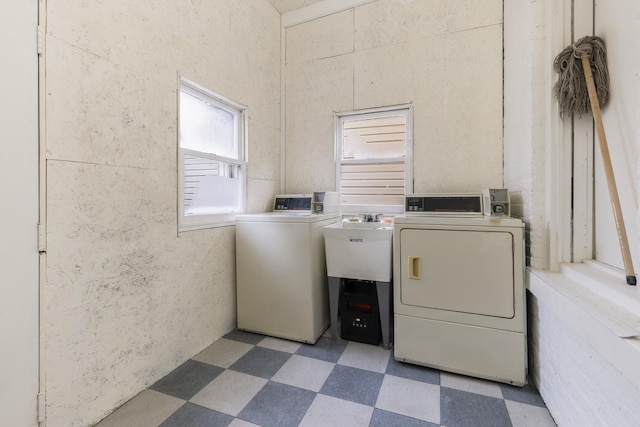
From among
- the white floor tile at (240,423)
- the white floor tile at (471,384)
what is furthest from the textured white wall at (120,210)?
the white floor tile at (471,384)

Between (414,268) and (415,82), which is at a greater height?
(415,82)

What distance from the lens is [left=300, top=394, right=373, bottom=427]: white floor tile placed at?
1.45m

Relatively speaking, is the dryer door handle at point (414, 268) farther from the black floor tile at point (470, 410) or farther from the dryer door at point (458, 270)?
the black floor tile at point (470, 410)

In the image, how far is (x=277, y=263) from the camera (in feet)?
7.59

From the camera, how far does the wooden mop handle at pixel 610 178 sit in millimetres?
1168

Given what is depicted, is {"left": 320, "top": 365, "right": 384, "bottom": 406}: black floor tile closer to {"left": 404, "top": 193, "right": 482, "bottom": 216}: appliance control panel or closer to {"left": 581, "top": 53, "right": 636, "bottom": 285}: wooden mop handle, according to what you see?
{"left": 404, "top": 193, "right": 482, "bottom": 216}: appliance control panel

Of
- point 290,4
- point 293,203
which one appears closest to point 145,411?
point 293,203

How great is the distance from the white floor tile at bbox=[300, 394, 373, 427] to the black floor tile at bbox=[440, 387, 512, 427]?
420 mm

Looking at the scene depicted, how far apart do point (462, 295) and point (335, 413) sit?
3.55 feet

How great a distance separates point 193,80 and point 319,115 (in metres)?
1.37

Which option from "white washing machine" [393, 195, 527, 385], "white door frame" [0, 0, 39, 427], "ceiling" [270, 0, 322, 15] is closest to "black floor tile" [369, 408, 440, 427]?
"white washing machine" [393, 195, 527, 385]

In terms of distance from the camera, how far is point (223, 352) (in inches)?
84.0

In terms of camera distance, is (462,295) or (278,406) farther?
(462,295)

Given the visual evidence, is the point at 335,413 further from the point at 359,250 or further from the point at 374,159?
the point at 374,159
